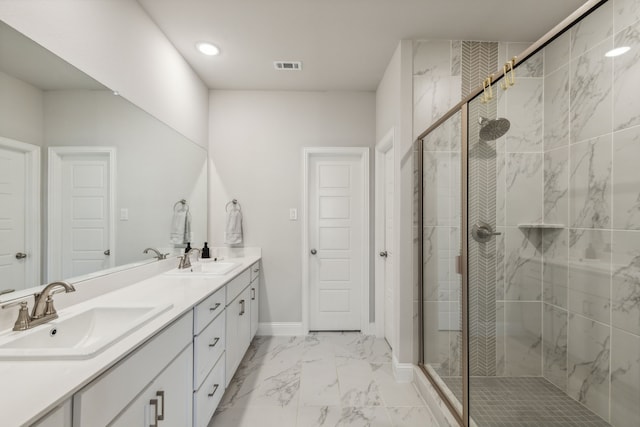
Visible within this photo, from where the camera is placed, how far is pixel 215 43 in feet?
7.35

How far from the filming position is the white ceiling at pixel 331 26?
1.84 meters

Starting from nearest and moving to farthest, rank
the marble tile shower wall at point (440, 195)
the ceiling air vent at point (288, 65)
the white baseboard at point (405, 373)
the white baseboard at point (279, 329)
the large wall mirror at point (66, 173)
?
the large wall mirror at point (66, 173) < the marble tile shower wall at point (440, 195) < the white baseboard at point (405, 373) < the ceiling air vent at point (288, 65) < the white baseboard at point (279, 329)

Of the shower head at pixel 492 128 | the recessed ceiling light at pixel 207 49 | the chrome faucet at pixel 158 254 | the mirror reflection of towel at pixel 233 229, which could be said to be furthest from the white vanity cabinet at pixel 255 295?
the shower head at pixel 492 128

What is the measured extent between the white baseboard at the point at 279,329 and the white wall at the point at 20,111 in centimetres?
246

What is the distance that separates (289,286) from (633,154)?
271 centimetres

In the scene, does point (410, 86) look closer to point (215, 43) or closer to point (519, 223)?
point (519, 223)

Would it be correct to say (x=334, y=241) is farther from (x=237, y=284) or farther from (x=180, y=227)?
(x=180, y=227)

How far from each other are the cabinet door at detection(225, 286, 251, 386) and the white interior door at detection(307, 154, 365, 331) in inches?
33.2

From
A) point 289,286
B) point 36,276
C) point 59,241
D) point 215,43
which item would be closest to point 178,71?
point 215,43

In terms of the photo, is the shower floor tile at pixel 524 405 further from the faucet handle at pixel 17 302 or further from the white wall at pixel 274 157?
the faucet handle at pixel 17 302

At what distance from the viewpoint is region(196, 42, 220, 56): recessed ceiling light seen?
2.25 m

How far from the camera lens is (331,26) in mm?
2035

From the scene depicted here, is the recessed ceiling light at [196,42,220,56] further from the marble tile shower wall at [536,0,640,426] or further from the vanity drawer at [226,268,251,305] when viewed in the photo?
the marble tile shower wall at [536,0,640,426]

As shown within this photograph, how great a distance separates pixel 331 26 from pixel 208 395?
99.4 inches
